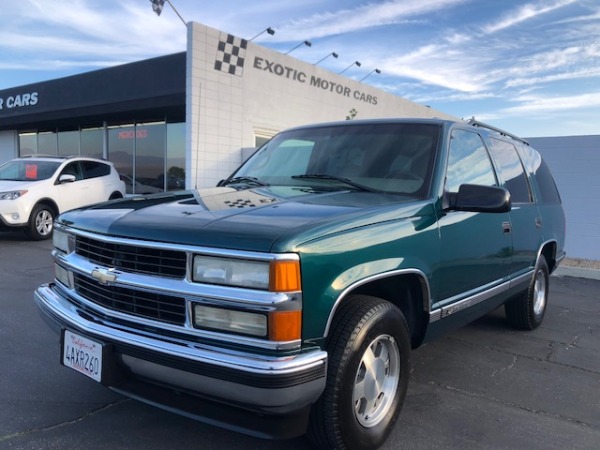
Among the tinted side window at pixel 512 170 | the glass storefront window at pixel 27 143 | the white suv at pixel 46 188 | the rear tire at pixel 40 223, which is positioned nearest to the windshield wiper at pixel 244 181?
the tinted side window at pixel 512 170

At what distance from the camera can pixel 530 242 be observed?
4.68 m

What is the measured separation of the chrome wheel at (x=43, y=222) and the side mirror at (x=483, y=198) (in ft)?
29.9

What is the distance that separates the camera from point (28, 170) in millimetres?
10547

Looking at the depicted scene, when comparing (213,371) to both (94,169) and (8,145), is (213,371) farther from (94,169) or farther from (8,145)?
(8,145)

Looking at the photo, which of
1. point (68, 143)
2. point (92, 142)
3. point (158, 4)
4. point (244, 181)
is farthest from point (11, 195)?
point (68, 143)

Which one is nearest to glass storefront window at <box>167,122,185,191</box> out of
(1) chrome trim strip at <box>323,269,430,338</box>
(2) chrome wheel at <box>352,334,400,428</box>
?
(1) chrome trim strip at <box>323,269,430,338</box>

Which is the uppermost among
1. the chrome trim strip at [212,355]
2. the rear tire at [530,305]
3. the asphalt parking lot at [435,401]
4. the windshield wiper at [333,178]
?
the windshield wiper at [333,178]

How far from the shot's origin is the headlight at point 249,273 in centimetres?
215

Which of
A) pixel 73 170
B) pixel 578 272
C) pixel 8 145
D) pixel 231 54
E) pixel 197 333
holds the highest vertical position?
pixel 231 54

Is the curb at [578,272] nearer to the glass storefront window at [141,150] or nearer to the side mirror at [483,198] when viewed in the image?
the side mirror at [483,198]

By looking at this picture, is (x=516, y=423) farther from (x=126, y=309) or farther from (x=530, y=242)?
(x=126, y=309)

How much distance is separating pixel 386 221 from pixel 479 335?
112 inches

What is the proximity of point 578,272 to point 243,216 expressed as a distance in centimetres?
810

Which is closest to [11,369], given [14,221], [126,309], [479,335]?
[126,309]
